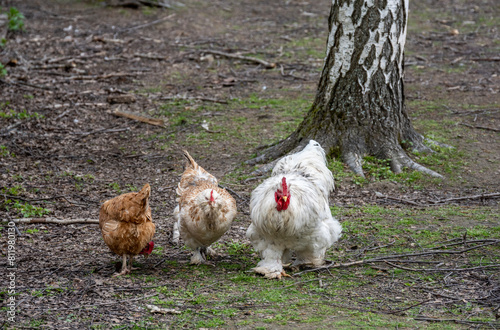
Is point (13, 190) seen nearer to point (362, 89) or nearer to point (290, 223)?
point (290, 223)

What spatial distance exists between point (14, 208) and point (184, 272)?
9.78ft

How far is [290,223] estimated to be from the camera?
551 cm

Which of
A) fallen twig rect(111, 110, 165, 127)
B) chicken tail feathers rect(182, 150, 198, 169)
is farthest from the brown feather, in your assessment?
fallen twig rect(111, 110, 165, 127)

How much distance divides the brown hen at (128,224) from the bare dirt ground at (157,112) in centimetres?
36

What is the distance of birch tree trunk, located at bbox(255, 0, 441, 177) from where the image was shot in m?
8.11

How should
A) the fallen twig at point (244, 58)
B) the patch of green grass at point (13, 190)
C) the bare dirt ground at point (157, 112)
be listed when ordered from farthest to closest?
the fallen twig at point (244, 58)
the patch of green grass at point (13, 190)
the bare dirt ground at point (157, 112)

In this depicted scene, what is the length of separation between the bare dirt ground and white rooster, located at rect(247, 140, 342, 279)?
53 cm

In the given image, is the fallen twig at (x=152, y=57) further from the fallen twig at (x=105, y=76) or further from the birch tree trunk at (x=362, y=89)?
the birch tree trunk at (x=362, y=89)

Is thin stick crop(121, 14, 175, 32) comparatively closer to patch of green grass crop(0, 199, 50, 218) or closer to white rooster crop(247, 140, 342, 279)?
patch of green grass crop(0, 199, 50, 218)

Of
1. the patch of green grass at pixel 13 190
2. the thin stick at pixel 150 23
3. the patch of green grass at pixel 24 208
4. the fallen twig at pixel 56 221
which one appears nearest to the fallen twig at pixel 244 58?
the thin stick at pixel 150 23

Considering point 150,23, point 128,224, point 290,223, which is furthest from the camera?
point 150,23

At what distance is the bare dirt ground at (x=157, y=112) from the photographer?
18.7 feet

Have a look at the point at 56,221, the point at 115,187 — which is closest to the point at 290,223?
the point at 56,221

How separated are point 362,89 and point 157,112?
16.9 feet
